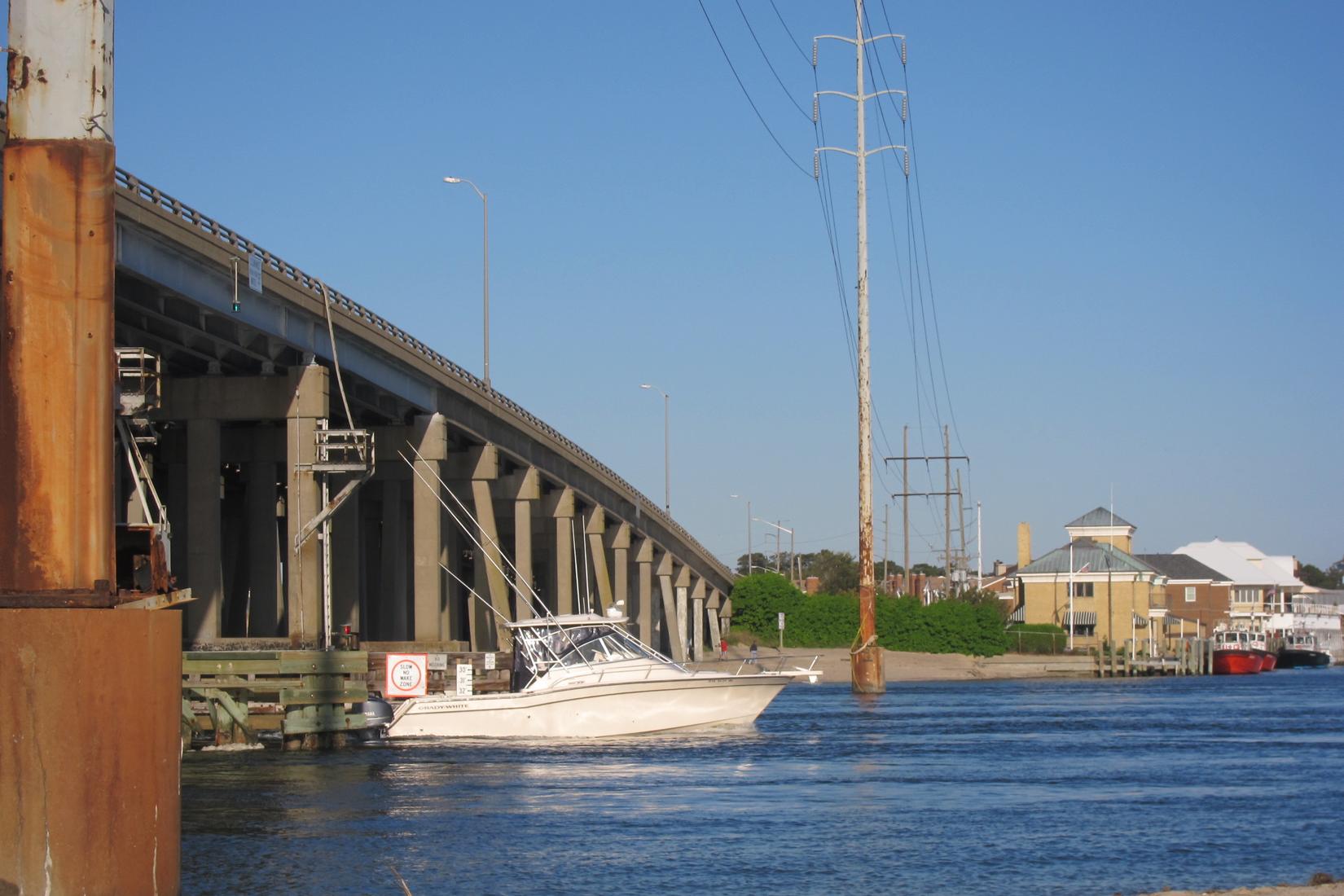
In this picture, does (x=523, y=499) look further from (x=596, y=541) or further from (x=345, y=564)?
(x=345, y=564)

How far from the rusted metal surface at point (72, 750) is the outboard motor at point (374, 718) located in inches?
1081

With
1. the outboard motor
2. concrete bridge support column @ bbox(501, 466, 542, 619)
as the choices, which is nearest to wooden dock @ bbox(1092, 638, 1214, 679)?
concrete bridge support column @ bbox(501, 466, 542, 619)

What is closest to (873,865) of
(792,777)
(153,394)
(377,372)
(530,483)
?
(792,777)

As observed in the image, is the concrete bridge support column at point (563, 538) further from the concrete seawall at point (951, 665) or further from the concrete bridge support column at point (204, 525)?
the concrete bridge support column at point (204, 525)

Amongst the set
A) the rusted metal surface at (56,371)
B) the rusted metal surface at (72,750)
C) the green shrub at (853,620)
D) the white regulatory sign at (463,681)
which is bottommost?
the green shrub at (853,620)

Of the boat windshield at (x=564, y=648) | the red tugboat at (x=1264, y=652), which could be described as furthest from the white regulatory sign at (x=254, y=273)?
the red tugboat at (x=1264, y=652)

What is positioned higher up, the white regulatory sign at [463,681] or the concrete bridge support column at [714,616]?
the white regulatory sign at [463,681]

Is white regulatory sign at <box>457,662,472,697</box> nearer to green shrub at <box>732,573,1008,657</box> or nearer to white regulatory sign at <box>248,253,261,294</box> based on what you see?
white regulatory sign at <box>248,253,261,294</box>

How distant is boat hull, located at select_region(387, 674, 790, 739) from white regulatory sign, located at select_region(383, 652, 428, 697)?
1736 millimetres

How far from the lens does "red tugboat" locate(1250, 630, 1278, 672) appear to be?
124 m

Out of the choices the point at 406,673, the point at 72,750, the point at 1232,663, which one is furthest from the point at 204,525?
the point at 1232,663

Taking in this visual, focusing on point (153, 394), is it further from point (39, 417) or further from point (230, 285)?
point (39, 417)

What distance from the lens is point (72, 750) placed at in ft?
36.4

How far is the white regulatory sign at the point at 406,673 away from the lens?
41.2 metres
